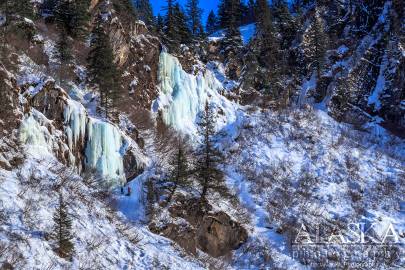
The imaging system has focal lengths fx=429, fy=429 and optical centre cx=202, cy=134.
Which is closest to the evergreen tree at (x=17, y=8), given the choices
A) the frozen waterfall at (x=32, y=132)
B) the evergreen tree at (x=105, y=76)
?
the evergreen tree at (x=105, y=76)

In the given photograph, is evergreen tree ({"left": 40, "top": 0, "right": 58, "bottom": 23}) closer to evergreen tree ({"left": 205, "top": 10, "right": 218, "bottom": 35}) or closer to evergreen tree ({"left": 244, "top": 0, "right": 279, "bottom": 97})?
evergreen tree ({"left": 244, "top": 0, "right": 279, "bottom": 97})

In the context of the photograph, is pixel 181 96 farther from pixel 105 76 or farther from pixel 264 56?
pixel 264 56

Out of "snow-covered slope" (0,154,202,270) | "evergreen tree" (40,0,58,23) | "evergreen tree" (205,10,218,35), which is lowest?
"snow-covered slope" (0,154,202,270)

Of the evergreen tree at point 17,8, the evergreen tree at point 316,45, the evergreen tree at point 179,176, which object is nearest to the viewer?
the evergreen tree at point 179,176

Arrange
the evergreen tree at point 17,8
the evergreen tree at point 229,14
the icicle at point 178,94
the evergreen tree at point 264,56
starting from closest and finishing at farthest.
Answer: the evergreen tree at point 17,8 → the icicle at point 178,94 → the evergreen tree at point 264,56 → the evergreen tree at point 229,14

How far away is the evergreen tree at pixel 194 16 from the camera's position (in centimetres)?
5444

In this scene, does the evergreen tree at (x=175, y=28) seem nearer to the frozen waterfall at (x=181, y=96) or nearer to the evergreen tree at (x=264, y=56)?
the frozen waterfall at (x=181, y=96)

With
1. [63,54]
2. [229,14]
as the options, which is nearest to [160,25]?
[229,14]

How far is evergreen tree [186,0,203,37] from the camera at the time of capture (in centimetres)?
5444

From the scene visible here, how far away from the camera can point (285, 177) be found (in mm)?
33219

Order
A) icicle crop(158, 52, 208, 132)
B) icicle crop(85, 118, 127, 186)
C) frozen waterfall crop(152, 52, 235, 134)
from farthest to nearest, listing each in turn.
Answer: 1. icicle crop(158, 52, 208, 132)
2. frozen waterfall crop(152, 52, 235, 134)
3. icicle crop(85, 118, 127, 186)

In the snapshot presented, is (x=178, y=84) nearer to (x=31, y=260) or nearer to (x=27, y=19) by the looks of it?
(x=27, y=19)

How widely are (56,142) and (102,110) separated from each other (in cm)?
822

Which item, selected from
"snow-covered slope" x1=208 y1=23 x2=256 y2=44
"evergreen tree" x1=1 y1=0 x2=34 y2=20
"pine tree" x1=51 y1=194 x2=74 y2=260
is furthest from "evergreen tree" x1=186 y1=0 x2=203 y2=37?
"pine tree" x1=51 y1=194 x2=74 y2=260
